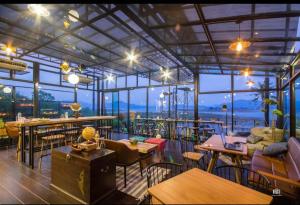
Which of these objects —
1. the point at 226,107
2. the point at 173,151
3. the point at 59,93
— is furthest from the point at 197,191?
the point at 59,93

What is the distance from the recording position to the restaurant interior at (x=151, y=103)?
230 centimetres

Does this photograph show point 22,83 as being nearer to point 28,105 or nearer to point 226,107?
point 28,105

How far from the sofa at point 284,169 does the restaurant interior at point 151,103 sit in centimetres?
2

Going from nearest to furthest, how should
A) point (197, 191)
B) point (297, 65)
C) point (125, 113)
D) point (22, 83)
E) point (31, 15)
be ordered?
point (197, 191), point (31, 15), point (297, 65), point (22, 83), point (125, 113)

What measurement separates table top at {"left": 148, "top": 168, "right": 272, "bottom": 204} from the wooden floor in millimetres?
1574

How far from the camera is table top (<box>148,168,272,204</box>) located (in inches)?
51.9

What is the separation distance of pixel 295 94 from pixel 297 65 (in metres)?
0.73

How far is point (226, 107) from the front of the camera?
21.9ft

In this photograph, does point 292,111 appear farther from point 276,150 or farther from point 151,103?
point 151,103

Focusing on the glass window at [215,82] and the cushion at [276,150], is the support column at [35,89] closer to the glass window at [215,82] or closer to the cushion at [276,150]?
the glass window at [215,82]

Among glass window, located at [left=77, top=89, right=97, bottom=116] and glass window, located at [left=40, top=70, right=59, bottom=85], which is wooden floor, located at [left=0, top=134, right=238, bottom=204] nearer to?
glass window, located at [left=40, top=70, right=59, bottom=85]

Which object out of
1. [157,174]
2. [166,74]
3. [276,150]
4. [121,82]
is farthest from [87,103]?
[276,150]

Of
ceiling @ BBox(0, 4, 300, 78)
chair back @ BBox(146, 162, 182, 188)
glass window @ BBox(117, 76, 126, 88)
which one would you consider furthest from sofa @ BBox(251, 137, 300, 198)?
glass window @ BBox(117, 76, 126, 88)

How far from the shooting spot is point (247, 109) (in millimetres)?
6543
